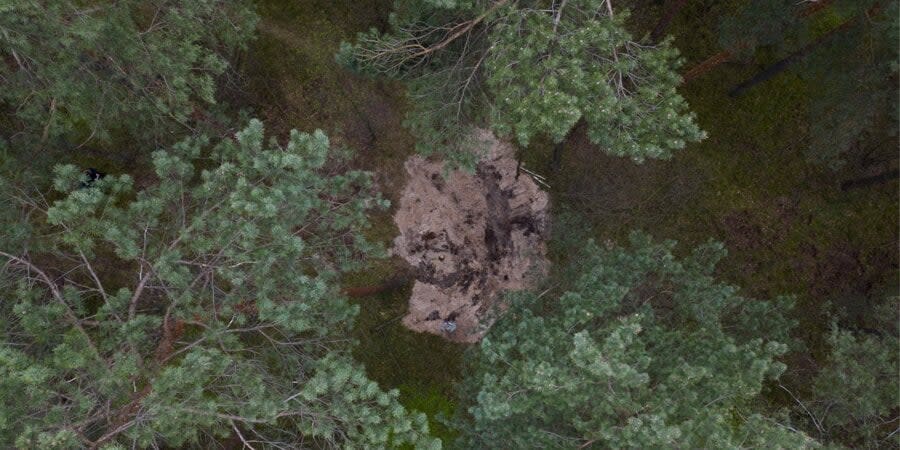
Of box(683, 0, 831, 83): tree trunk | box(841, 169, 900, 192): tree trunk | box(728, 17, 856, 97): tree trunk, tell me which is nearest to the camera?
box(728, 17, 856, 97): tree trunk

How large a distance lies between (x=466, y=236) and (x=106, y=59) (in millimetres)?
9107

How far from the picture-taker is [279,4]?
15188 millimetres

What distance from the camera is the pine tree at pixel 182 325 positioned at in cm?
708

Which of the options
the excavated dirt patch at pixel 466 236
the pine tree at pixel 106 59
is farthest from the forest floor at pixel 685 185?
the pine tree at pixel 106 59

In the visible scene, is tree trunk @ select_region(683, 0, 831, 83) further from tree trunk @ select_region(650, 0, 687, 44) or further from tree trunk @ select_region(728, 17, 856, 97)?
tree trunk @ select_region(650, 0, 687, 44)

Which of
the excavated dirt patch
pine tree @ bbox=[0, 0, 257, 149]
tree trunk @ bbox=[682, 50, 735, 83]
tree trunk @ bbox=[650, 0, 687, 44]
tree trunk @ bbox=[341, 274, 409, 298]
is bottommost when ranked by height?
tree trunk @ bbox=[341, 274, 409, 298]

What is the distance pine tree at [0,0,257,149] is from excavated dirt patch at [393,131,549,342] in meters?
6.31

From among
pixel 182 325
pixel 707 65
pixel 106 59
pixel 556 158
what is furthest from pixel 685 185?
pixel 106 59

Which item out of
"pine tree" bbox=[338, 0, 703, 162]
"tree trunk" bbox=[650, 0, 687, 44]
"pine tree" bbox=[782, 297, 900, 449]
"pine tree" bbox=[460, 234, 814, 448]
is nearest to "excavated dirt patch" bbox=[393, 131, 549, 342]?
"pine tree" bbox=[460, 234, 814, 448]

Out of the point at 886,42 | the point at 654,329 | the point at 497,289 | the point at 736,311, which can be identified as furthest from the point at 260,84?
the point at 886,42

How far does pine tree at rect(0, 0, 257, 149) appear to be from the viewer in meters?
8.16

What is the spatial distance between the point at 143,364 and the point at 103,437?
106 centimetres

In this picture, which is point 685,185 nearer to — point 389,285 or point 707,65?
point 707,65

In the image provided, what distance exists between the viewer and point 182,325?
29.7 ft
